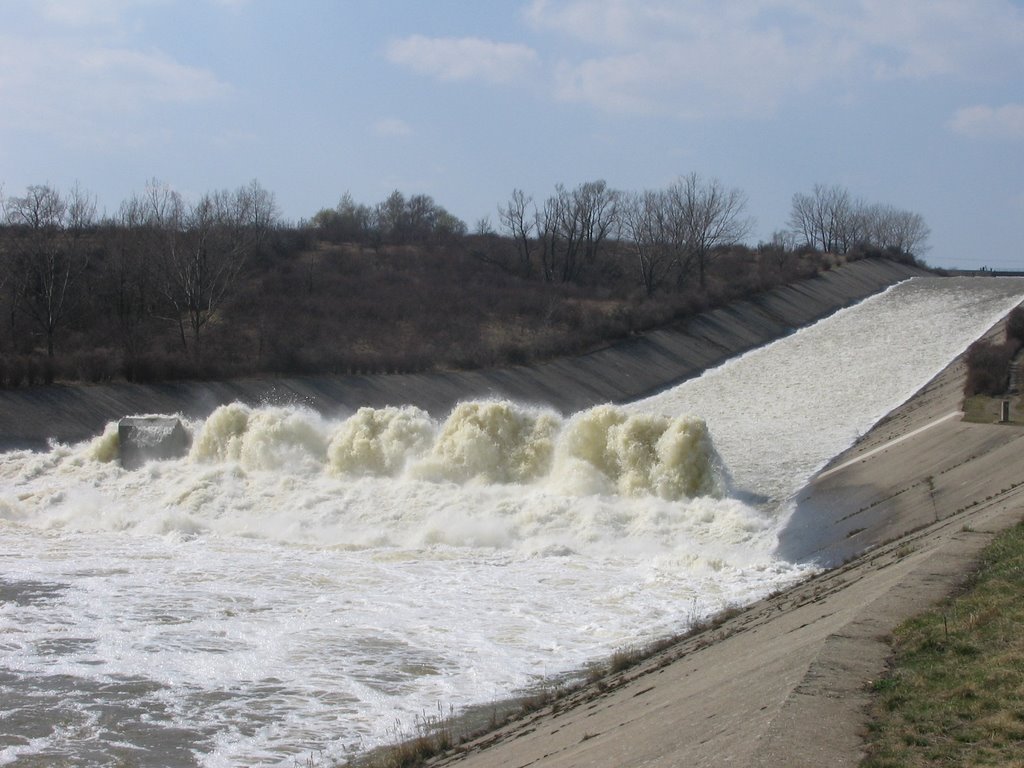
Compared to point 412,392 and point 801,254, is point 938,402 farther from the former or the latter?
point 801,254

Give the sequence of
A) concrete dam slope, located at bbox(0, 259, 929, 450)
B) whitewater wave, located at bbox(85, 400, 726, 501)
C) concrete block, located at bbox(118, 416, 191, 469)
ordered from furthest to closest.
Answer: concrete dam slope, located at bbox(0, 259, 929, 450), concrete block, located at bbox(118, 416, 191, 469), whitewater wave, located at bbox(85, 400, 726, 501)

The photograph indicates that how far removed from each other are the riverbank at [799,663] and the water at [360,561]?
1.68 meters

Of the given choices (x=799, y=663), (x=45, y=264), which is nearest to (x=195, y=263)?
(x=45, y=264)

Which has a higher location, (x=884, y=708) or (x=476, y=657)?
(x=884, y=708)

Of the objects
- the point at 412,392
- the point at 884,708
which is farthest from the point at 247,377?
the point at 884,708

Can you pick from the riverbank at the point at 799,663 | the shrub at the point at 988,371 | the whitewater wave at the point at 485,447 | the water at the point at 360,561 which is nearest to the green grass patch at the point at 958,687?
the riverbank at the point at 799,663

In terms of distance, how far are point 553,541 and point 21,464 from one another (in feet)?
51.8

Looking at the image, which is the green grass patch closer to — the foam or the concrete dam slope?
the foam

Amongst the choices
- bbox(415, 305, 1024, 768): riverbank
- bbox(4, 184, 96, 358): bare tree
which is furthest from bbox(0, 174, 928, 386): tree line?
bbox(415, 305, 1024, 768): riverbank

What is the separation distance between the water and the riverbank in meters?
1.68

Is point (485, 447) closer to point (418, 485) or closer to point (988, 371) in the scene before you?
point (418, 485)

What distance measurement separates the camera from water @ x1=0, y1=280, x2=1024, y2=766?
12.2 metres

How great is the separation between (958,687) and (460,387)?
Result: 109 ft

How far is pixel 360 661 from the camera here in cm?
1391
